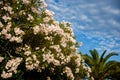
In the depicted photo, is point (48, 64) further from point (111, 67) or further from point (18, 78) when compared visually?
point (111, 67)

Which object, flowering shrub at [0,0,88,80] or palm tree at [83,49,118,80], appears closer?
flowering shrub at [0,0,88,80]

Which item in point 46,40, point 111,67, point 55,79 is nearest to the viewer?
point 46,40

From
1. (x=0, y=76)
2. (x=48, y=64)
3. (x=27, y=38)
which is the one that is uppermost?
(x=27, y=38)

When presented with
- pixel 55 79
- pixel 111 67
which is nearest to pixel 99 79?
pixel 111 67

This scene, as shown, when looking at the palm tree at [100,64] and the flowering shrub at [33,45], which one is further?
the palm tree at [100,64]

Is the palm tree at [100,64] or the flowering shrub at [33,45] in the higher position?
the palm tree at [100,64]

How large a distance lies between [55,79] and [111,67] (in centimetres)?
1708

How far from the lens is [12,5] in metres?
15.0

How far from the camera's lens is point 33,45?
48.8 ft

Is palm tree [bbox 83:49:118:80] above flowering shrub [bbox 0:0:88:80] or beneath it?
above

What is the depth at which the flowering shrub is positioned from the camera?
1370 centimetres

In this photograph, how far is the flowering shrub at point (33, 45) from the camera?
1370 cm

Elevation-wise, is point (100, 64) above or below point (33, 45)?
above

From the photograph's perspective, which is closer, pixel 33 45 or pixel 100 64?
Answer: pixel 33 45
